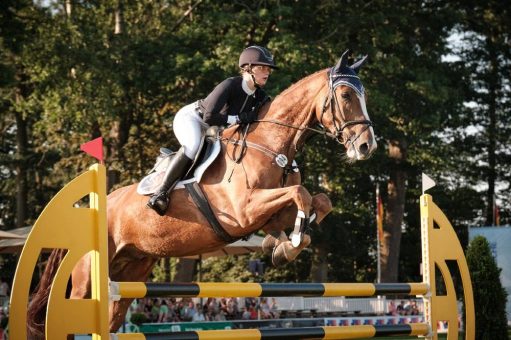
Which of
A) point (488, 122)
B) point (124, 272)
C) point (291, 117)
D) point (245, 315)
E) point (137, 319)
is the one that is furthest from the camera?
point (488, 122)

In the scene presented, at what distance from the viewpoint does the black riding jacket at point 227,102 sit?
23.0 feet

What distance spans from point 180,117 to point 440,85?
1918cm

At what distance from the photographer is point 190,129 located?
717 cm

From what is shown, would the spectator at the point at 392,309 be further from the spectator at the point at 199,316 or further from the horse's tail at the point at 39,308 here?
the horse's tail at the point at 39,308

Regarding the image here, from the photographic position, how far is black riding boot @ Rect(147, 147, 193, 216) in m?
7.02

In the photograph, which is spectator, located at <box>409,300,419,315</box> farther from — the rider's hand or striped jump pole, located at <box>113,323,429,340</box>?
the rider's hand

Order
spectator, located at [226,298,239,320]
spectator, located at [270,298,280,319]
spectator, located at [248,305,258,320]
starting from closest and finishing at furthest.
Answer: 1. spectator, located at [226,298,239,320]
2. spectator, located at [248,305,258,320]
3. spectator, located at [270,298,280,319]

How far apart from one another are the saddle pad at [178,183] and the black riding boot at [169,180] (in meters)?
0.07

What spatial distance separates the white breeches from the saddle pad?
0.12m

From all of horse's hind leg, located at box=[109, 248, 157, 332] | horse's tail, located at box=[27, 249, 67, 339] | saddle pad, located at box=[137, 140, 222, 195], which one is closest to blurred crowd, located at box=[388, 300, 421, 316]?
horse's hind leg, located at box=[109, 248, 157, 332]

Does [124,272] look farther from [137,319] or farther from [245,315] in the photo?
[245,315]

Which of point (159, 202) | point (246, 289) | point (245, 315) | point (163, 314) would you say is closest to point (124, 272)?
point (159, 202)

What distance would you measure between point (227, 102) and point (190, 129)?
38 centimetres

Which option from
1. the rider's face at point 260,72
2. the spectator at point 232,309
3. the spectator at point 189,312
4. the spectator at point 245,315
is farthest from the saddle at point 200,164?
the spectator at point 245,315
